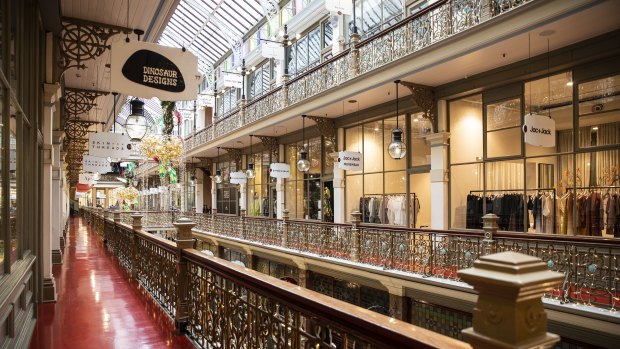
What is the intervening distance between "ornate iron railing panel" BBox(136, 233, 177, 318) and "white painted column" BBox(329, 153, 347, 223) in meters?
7.13

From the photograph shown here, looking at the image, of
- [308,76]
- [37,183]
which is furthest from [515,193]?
[37,183]

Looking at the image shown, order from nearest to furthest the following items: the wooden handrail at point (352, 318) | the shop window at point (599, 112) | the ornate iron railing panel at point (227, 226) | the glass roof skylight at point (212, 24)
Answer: the wooden handrail at point (352, 318) → the shop window at point (599, 112) → the ornate iron railing panel at point (227, 226) → the glass roof skylight at point (212, 24)

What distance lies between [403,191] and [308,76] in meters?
4.23

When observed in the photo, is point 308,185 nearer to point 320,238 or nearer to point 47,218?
point 320,238

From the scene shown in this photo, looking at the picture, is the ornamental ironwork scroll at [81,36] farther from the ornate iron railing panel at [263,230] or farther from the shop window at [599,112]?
the ornate iron railing panel at [263,230]

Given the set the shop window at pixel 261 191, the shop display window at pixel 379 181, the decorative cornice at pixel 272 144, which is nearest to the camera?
the shop display window at pixel 379 181

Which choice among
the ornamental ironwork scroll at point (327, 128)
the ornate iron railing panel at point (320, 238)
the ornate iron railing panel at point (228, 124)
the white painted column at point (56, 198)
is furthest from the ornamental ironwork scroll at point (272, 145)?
the white painted column at point (56, 198)

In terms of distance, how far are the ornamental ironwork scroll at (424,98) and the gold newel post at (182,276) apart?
6661 mm

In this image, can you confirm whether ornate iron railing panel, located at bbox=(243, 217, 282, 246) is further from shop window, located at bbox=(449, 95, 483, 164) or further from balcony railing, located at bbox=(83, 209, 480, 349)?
balcony railing, located at bbox=(83, 209, 480, 349)

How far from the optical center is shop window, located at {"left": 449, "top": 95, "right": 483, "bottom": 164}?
32.0 ft

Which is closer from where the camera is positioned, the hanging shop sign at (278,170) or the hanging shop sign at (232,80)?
the hanging shop sign at (278,170)

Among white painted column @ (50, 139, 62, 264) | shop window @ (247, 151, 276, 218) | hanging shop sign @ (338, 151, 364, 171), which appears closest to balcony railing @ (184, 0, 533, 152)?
hanging shop sign @ (338, 151, 364, 171)

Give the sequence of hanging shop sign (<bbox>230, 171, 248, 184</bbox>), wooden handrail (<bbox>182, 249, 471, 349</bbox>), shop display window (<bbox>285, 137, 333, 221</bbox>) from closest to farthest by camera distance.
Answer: wooden handrail (<bbox>182, 249, 471, 349</bbox>) → shop display window (<bbox>285, 137, 333, 221</bbox>) → hanging shop sign (<bbox>230, 171, 248, 184</bbox>)

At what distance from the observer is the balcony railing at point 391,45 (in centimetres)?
→ 760
